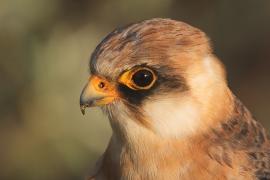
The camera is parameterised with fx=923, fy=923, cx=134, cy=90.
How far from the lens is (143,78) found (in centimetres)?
645

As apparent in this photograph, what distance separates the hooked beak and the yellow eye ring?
129 millimetres

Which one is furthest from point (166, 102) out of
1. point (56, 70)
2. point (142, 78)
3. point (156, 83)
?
point (56, 70)

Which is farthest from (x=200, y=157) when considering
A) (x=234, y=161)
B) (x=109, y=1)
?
(x=109, y=1)

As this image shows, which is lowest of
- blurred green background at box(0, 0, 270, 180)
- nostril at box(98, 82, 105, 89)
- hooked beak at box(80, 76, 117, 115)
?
blurred green background at box(0, 0, 270, 180)

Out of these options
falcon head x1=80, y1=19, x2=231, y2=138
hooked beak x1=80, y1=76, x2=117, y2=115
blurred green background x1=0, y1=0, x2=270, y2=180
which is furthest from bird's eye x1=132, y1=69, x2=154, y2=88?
blurred green background x1=0, y1=0, x2=270, y2=180

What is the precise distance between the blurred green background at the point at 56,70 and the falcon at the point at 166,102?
3312mm

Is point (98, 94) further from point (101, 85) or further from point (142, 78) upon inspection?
point (142, 78)

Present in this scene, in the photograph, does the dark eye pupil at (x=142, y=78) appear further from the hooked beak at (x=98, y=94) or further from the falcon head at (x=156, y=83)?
the hooked beak at (x=98, y=94)

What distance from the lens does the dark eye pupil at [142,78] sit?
21.1 feet

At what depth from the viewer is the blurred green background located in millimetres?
10266

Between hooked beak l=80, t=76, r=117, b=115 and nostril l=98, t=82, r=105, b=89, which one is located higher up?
nostril l=98, t=82, r=105, b=89

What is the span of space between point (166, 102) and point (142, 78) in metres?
0.26

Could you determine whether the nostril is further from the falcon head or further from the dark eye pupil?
the dark eye pupil

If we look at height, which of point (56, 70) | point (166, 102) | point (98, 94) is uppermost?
point (98, 94)
